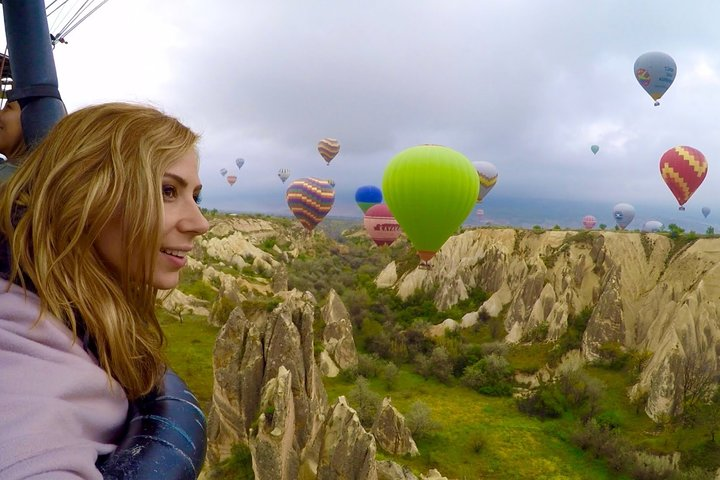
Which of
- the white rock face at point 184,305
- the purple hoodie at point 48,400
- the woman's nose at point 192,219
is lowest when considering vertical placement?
the white rock face at point 184,305

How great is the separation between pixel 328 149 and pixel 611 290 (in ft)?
131

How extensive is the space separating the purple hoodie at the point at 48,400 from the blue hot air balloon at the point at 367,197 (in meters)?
46.7

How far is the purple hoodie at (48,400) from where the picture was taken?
29.6 inches

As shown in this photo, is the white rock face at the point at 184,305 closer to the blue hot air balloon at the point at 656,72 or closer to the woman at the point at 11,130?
the woman at the point at 11,130

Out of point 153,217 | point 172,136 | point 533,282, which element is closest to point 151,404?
point 153,217

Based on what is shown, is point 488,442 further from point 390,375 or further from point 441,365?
point 441,365

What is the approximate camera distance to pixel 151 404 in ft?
3.83

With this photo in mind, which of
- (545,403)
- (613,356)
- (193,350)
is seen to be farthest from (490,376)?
(193,350)

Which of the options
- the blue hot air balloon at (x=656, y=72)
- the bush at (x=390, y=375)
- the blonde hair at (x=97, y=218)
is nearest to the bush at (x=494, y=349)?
the bush at (x=390, y=375)

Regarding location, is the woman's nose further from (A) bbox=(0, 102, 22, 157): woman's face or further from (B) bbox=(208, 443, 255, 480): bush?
(B) bbox=(208, 443, 255, 480): bush

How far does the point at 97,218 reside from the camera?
3.69 feet

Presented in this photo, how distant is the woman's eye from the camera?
131 centimetres

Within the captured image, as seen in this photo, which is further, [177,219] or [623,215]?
[623,215]

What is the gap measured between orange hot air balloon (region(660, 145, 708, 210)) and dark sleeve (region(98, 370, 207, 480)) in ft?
125
